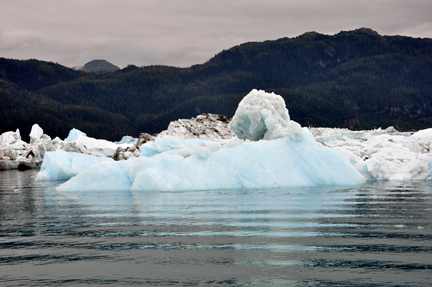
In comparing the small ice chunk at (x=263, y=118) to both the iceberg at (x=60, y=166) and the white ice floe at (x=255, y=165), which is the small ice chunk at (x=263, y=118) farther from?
the iceberg at (x=60, y=166)

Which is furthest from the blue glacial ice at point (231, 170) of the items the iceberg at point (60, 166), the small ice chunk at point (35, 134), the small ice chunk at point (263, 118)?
the small ice chunk at point (35, 134)

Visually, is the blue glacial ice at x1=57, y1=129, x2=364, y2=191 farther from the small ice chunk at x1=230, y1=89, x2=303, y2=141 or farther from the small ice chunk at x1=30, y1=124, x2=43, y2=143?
the small ice chunk at x1=30, y1=124, x2=43, y2=143

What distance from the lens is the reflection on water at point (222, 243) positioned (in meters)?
6.48

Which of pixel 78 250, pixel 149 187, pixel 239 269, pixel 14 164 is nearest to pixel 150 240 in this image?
pixel 78 250

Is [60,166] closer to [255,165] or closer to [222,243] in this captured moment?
[255,165]

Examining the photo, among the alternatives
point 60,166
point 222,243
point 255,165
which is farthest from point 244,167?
point 60,166

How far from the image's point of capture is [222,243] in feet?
27.7

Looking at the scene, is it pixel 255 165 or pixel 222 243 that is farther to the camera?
pixel 255 165

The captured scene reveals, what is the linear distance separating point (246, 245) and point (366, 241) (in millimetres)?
2573

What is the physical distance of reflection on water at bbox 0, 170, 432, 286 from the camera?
6.48m

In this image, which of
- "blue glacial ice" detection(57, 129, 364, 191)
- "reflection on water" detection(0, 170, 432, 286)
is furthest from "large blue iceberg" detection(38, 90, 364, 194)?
"reflection on water" detection(0, 170, 432, 286)

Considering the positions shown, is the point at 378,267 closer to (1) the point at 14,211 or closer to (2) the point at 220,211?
(2) the point at 220,211

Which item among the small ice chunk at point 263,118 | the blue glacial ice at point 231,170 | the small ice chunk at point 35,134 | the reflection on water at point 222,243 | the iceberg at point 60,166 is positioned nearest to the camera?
the reflection on water at point 222,243

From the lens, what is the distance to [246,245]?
27.0 ft
